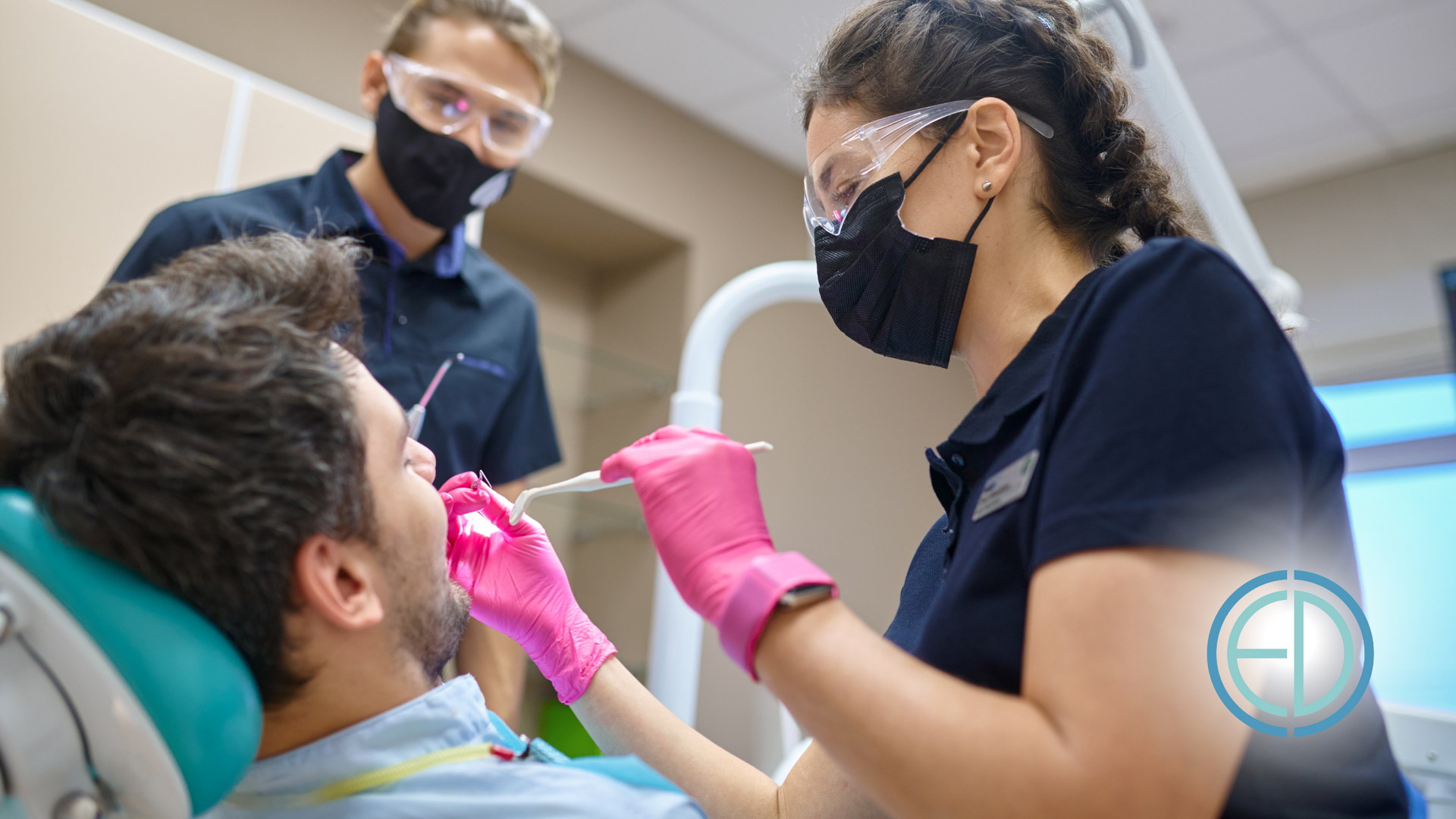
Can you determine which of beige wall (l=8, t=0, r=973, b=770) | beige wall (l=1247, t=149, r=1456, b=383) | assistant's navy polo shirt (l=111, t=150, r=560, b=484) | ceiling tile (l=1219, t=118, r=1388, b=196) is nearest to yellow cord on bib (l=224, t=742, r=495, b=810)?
assistant's navy polo shirt (l=111, t=150, r=560, b=484)

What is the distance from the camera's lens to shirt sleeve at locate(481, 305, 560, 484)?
2.17 m

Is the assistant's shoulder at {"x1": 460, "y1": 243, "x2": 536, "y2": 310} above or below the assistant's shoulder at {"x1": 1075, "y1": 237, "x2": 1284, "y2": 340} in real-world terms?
below

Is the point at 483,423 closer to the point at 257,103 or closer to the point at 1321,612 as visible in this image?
the point at 257,103

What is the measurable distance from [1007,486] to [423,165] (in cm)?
151

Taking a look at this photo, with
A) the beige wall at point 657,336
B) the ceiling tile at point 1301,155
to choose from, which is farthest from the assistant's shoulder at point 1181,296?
the ceiling tile at point 1301,155

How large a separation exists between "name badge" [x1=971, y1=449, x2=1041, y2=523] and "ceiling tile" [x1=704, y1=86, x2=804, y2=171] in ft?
10.9

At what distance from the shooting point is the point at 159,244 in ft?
6.15

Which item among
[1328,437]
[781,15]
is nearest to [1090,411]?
[1328,437]

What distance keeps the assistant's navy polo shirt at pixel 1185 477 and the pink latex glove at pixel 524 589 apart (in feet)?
1.61

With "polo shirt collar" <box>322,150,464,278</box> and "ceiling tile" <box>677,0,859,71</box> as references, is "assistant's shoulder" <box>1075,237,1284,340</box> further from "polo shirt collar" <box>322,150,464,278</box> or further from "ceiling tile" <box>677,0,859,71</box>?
"ceiling tile" <box>677,0,859,71</box>

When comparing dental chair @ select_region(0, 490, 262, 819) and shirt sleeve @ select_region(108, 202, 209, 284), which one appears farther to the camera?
shirt sleeve @ select_region(108, 202, 209, 284)

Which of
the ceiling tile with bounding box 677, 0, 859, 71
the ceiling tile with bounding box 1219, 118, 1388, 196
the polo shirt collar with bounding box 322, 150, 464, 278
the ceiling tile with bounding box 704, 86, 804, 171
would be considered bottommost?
the polo shirt collar with bounding box 322, 150, 464, 278

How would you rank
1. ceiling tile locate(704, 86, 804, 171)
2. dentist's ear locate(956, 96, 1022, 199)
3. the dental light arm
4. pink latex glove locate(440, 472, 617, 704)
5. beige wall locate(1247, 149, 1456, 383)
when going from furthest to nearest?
beige wall locate(1247, 149, 1456, 383)
ceiling tile locate(704, 86, 804, 171)
the dental light arm
pink latex glove locate(440, 472, 617, 704)
dentist's ear locate(956, 96, 1022, 199)

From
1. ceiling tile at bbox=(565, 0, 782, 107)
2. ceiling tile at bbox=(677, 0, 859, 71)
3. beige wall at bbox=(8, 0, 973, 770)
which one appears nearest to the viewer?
beige wall at bbox=(8, 0, 973, 770)
